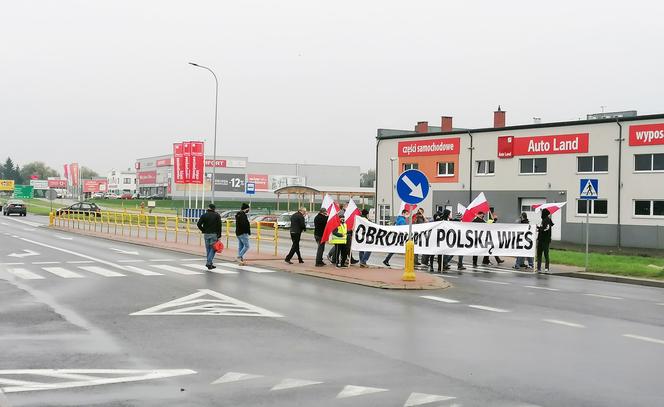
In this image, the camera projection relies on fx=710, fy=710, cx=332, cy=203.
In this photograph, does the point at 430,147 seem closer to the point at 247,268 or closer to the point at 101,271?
the point at 247,268

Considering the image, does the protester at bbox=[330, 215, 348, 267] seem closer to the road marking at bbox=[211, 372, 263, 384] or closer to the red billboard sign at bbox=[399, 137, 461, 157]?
the road marking at bbox=[211, 372, 263, 384]

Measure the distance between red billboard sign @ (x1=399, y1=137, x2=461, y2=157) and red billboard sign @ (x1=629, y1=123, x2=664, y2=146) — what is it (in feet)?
42.2

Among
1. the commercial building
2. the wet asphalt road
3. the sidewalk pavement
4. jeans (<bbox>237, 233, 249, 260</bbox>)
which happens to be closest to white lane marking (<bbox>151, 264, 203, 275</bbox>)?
the wet asphalt road

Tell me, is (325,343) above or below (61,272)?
above

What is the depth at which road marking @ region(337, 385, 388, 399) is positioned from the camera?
22.1 ft

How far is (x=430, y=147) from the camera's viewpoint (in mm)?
52594

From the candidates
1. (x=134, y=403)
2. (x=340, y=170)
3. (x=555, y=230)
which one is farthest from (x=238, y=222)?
(x=340, y=170)

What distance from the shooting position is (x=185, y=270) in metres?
19.8

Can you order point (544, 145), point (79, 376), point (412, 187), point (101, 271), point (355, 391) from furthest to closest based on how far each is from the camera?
point (544, 145)
point (101, 271)
point (412, 187)
point (79, 376)
point (355, 391)

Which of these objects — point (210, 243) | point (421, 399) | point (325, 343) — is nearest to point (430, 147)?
point (210, 243)

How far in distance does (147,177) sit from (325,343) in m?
132

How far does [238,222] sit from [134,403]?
1481 centimetres

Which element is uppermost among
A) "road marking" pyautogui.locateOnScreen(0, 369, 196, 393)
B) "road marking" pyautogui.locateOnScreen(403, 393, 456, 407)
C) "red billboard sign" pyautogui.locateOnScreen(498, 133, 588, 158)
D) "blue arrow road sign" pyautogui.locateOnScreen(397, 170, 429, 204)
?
"red billboard sign" pyautogui.locateOnScreen(498, 133, 588, 158)

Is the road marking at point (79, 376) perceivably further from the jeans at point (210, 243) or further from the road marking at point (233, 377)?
the jeans at point (210, 243)
